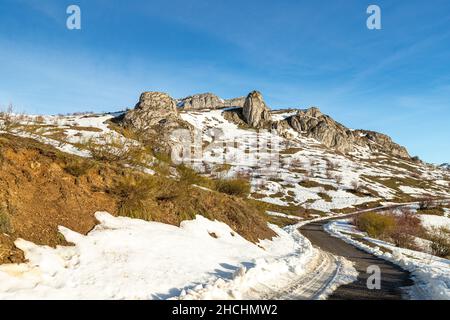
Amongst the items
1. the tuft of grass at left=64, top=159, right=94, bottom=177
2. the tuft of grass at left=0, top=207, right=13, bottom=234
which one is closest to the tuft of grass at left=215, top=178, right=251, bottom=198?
the tuft of grass at left=64, top=159, right=94, bottom=177

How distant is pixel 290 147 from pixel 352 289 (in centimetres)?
14453

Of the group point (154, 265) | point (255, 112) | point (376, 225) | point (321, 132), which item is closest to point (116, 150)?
point (154, 265)

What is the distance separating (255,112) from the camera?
176125mm

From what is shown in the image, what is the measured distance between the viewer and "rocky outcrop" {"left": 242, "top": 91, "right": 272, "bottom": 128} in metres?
176

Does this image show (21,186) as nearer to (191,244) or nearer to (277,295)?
(191,244)

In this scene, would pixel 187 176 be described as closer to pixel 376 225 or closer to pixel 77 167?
pixel 77 167

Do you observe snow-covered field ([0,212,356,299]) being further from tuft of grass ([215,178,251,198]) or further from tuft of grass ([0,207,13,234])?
tuft of grass ([215,178,251,198])

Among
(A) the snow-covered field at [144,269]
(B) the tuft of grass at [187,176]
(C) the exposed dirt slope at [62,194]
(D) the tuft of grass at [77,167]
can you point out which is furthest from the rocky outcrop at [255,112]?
(D) the tuft of grass at [77,167]

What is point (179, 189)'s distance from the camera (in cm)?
1427

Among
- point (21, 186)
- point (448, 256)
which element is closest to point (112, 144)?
point (21, 186)

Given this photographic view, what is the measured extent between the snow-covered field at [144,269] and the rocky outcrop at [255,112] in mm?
165182

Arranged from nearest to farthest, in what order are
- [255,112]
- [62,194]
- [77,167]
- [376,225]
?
[62,194]
[77,167]
[376,225]
[255,112]

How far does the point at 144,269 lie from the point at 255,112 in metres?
171

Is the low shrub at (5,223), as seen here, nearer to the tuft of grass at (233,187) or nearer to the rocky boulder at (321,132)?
the tuft of grass at (233,187)
